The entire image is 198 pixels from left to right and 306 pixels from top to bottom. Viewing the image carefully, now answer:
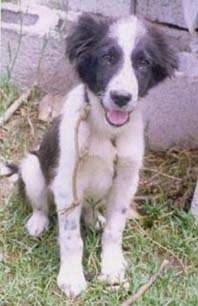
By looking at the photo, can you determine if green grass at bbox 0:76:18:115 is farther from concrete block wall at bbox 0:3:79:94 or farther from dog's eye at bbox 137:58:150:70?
dog's eye at bbox 137:58:150:70

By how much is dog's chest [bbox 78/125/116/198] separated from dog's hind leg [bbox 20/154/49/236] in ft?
1.20

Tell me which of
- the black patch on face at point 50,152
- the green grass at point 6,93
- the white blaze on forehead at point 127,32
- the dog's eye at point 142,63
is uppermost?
the white blaze on forehead at point 127,32

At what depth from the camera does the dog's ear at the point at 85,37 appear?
3.44 m

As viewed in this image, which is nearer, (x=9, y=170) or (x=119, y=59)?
(x=119, y=59)

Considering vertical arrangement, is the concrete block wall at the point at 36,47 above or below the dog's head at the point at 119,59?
below

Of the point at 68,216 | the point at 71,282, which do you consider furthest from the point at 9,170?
the point at 71,282

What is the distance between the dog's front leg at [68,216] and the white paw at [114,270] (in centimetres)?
10

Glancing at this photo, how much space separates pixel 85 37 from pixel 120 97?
1.07ft

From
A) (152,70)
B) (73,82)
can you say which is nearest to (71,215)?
(152,70)

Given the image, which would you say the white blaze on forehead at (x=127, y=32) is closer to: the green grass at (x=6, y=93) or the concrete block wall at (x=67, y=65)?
the concrete block wall at (x=67, y=65)

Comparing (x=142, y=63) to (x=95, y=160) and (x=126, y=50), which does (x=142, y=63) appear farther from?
(x=95, y=160)

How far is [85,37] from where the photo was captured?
3463 mm

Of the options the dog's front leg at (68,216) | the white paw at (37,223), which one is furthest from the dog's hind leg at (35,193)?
the dog's front leg at (68,216)

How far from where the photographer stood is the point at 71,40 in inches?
137
